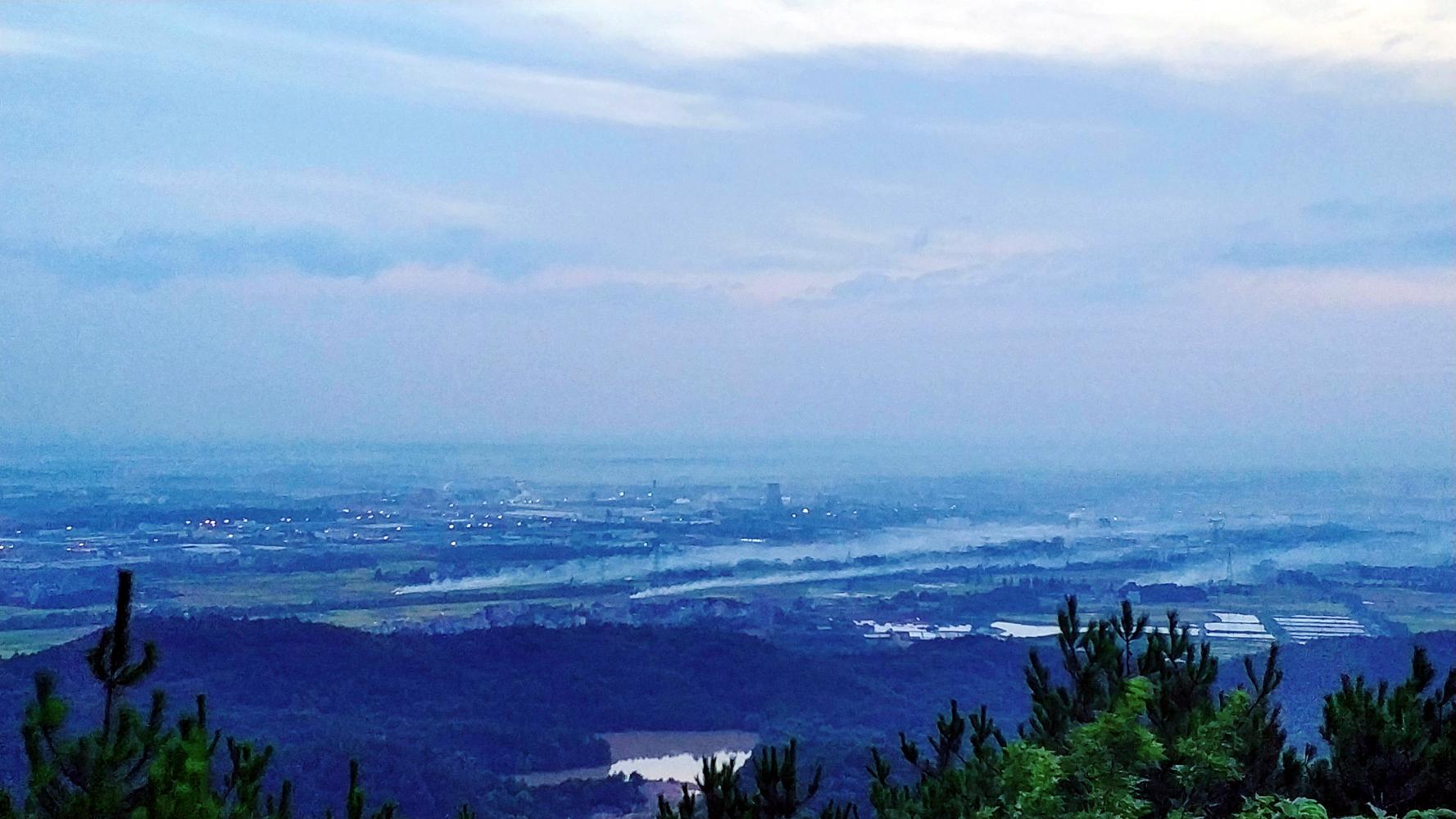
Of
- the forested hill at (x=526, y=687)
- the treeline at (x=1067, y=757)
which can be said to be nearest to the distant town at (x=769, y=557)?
the forested hill at (x=526, y=687)

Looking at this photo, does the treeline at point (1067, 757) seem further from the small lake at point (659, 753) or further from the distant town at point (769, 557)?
the distant town at point (769, 557)

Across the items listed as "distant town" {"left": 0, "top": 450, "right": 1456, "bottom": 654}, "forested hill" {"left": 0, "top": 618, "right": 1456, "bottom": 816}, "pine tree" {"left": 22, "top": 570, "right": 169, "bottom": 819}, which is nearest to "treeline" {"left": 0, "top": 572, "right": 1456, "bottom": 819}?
"pine tree" {"left": 22, "top": 570, "right": 169, "bottom": 819}

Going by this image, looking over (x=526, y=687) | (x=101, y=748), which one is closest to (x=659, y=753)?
(x=526, y=687)

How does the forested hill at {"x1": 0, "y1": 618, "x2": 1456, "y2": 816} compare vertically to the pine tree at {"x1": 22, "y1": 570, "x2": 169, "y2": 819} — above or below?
below

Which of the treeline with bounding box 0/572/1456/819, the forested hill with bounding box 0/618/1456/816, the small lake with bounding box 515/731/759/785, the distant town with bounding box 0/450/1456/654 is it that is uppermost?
the treeline with bounding box 0/572/1456/819

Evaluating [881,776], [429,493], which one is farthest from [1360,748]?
[429,493]

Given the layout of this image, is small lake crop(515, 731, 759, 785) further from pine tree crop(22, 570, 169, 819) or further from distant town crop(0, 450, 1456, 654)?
pine tree crop(22, 570, 169, 819)
